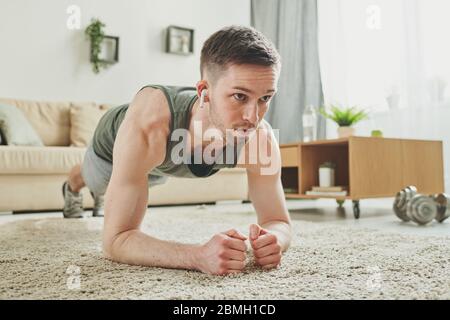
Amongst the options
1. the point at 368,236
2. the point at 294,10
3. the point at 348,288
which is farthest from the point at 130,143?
the point at 294,10

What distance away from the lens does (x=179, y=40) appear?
13.4 feet

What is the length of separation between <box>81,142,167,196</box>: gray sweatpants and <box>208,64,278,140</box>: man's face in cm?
70

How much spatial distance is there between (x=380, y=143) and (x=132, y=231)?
1.70 m

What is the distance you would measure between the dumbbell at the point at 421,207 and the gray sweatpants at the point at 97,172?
3.59 feet

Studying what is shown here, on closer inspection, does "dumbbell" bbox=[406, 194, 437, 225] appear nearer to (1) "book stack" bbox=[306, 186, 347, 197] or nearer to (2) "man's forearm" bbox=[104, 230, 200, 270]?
(1) "book stack" bbox=[306, 186, 347, 197]

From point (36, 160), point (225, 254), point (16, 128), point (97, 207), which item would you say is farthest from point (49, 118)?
point (225, 254)

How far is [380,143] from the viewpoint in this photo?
2268 millimetres

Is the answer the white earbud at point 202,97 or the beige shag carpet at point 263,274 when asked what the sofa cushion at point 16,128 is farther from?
the white earbud at point 202,97

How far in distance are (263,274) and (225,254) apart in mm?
102

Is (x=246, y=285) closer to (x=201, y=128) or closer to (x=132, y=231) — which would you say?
(x=132, y=231)

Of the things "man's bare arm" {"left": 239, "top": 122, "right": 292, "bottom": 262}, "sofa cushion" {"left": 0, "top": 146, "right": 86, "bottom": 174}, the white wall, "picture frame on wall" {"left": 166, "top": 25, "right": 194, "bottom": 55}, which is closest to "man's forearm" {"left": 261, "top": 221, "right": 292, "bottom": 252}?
"man's bare arm" {"left": 239, "top": 122, "right": 292, "bottom": 262}

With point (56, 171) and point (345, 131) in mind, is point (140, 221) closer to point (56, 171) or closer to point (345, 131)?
point (56, 171)

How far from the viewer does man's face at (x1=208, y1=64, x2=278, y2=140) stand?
2.94ft

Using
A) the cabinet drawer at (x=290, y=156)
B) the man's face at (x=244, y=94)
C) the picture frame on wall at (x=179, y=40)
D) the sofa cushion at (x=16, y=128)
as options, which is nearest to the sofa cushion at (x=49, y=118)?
the sofa cushion at (x=16, y=128)
